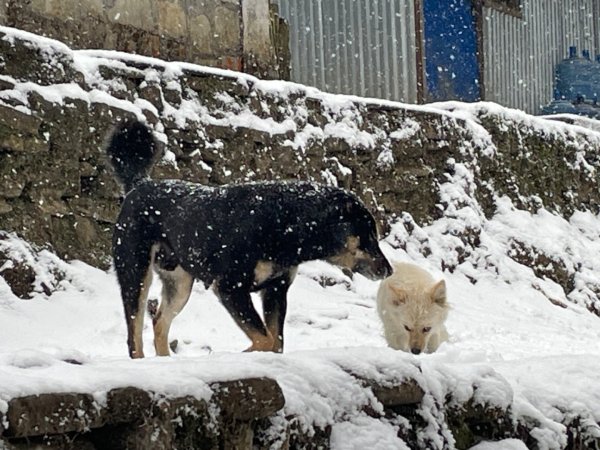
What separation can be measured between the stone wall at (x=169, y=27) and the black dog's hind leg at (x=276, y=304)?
353 cm

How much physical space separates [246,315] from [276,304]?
0.33 metres

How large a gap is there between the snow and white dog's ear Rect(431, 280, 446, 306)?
0.35 m

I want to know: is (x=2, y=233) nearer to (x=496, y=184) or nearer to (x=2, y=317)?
(x=2, y=317)

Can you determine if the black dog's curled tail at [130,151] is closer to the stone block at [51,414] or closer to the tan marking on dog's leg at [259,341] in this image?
the tan marking on dog's leg at [259,341]

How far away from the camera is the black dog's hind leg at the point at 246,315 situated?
5266mm

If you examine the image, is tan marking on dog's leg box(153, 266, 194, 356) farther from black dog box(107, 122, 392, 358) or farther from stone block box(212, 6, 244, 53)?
stone block box(212, 6, 244, 53)

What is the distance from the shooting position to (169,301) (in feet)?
19.7

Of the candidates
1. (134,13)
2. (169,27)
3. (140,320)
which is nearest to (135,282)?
(140,320)

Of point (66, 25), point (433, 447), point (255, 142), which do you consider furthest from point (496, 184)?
point (433, 447)

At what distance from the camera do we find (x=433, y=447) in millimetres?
3973

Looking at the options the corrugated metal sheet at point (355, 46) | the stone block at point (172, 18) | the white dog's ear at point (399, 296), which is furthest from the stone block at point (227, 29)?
the white dog's ear at point (399, 296)

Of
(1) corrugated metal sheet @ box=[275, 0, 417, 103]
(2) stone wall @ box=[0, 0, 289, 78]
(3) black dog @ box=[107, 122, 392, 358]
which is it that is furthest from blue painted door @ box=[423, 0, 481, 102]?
(3) black dog @ box=[107, 122, 392, 358]

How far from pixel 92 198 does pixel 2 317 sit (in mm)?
1367

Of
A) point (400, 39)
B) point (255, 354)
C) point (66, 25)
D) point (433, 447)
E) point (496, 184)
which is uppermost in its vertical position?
point (400, 39)
